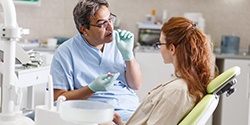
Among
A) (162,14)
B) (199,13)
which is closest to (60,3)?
(162,14)

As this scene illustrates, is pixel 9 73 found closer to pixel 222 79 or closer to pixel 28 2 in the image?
pixel 222 79

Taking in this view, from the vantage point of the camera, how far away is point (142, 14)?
453cm

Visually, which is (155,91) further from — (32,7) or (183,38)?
(32,7)

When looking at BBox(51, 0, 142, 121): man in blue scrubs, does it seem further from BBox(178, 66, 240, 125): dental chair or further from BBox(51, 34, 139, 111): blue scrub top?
BBox(178, 66, 240, 125): dental chair

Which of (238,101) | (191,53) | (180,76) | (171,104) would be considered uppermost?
(191,53)

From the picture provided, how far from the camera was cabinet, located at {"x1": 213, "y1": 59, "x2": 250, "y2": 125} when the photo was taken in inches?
154

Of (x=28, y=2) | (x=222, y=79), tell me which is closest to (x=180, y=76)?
(x=222, y=79)

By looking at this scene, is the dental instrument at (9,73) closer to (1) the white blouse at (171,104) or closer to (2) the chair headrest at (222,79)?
(1) the white blouse at (171,104)

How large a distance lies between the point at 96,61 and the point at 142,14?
7.48ft

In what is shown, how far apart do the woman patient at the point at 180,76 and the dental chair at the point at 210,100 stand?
0.06 meters

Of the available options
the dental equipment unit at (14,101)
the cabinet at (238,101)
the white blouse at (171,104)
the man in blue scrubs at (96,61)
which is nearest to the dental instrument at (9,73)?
the dental equipment unit at (14,101)

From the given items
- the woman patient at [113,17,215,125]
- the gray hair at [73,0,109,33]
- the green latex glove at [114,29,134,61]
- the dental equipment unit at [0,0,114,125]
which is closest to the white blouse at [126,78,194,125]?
the woman patient at [113,17,215,125]

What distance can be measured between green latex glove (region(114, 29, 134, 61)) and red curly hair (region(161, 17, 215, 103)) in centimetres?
44

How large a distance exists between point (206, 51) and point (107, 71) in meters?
0.70
